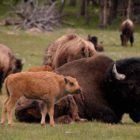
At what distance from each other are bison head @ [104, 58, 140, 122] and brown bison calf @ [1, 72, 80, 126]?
1257 millimetres

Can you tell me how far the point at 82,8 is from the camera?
59.1 metres

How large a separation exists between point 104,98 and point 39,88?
6.61 ft

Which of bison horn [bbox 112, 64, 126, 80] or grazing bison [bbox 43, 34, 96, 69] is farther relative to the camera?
grazing bison [bbox 43, 34, 96, 69]

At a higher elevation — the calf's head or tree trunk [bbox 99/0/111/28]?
the calf's head

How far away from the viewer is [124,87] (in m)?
12.6

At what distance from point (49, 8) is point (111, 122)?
3845 centimetres

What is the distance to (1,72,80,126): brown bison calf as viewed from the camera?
11.1 m

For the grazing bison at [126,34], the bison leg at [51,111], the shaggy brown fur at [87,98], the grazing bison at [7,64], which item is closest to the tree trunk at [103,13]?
the grazing bison at [126,34]

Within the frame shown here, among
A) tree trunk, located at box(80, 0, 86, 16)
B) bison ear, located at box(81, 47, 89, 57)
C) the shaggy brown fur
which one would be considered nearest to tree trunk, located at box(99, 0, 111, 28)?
tree trunk, located at box(80, 0, 86, 16)

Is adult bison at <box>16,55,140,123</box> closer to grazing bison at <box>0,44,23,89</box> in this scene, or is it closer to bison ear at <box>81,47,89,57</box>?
bison ear at <box>81,47,89,57</box>

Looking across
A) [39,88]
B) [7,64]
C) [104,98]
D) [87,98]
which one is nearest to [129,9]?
[7,64]

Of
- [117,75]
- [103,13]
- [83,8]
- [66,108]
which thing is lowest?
[83,8]

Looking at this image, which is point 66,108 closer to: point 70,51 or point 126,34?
point 70,51

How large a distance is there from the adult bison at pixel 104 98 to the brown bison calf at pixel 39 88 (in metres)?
1.02
